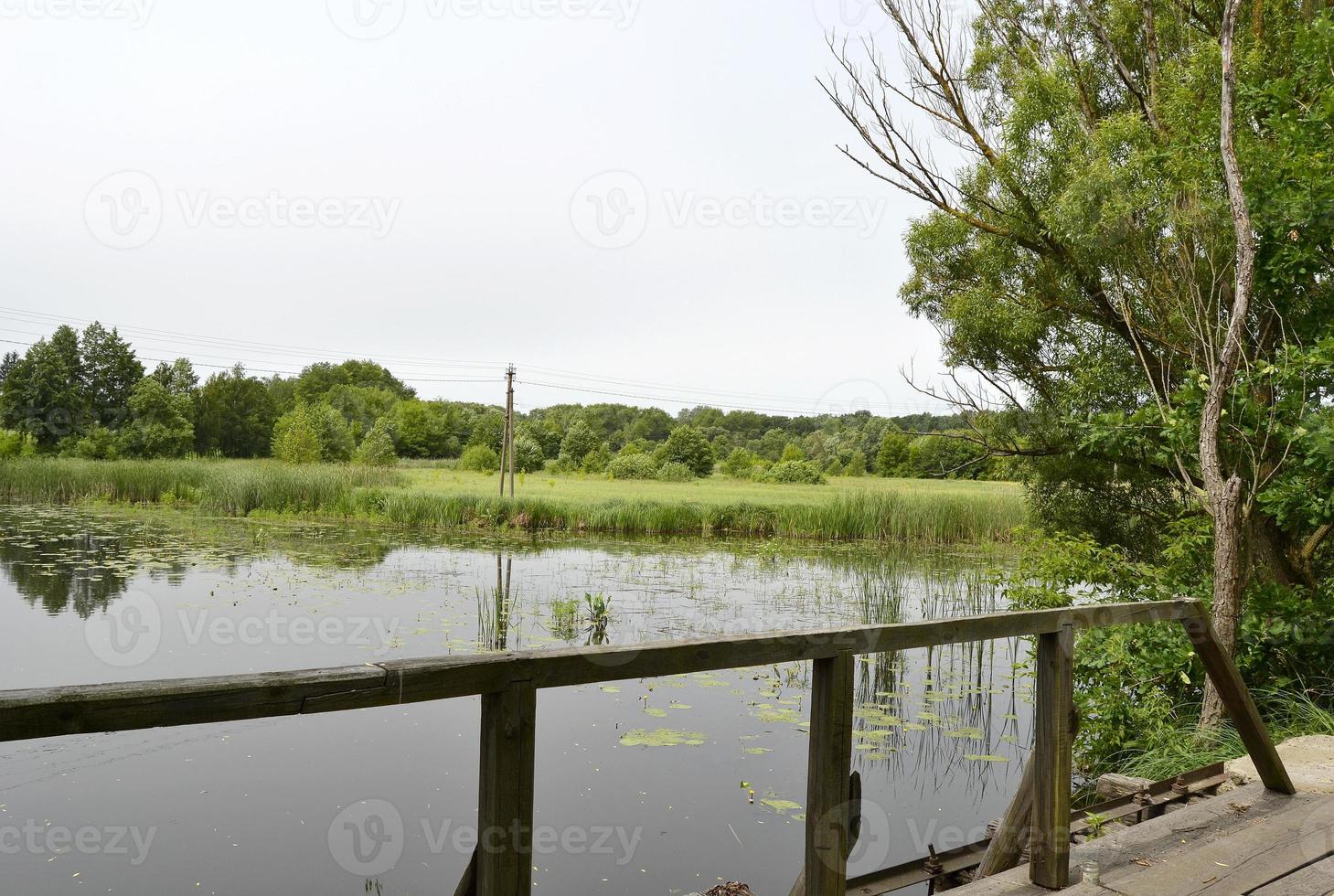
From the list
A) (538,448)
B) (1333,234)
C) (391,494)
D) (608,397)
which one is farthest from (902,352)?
(608,397)

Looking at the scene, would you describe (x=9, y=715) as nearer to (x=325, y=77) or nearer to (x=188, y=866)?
(x=188, y=866)

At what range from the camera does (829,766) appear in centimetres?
229

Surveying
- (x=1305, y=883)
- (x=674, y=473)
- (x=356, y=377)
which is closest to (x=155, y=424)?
(x=674, y=473)

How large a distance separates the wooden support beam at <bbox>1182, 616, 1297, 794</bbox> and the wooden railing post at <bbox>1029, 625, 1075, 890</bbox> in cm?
86

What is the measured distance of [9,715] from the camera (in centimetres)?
129

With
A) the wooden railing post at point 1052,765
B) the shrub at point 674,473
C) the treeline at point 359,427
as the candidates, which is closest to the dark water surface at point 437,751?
the wooden railing post at point 1052,765

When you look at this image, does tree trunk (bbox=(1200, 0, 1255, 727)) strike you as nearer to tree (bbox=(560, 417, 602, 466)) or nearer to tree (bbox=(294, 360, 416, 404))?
tree (bbox=(560, 417, 602, 466))

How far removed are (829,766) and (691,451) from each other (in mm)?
55012

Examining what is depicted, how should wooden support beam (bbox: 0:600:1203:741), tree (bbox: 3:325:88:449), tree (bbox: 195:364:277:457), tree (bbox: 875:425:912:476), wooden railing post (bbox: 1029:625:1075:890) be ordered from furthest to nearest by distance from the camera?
tree (bbox: 195:364:277:457) < tree (bbox: 875:425:912:476) < tree (bbox: 3:325:88:449) < wooden railing post (bbox: 1029:625:1075:890) < wooden support beam (bbox: 0:600:1203:741)

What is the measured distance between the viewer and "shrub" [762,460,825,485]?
44.5 metres

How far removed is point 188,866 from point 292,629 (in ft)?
17.0

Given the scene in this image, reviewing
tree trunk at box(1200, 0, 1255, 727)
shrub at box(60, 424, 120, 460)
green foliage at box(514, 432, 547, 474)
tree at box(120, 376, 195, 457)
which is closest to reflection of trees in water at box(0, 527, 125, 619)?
tree trunk at box(1200, 0, 1255, 727)

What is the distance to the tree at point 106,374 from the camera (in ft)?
159

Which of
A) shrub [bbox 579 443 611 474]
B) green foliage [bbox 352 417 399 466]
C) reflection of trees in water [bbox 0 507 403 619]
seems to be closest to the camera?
reflection of trees in water [bbox 0 507 403 619]
